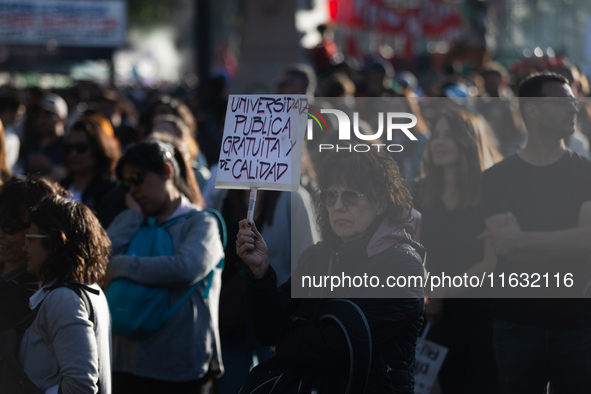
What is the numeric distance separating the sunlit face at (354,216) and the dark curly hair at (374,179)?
0.02 metres

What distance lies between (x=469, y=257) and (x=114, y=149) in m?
2.58

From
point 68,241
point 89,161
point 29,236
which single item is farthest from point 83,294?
point 89,161

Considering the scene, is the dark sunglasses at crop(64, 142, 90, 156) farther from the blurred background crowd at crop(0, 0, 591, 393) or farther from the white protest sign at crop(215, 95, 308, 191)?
the white protest sign at crop(215, 95, 308, 191)

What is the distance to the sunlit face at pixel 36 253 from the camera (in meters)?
2.65

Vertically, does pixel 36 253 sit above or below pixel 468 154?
below

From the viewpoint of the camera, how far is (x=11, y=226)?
9.48ft

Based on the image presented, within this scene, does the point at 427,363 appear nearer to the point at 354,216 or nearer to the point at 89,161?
the point at 354,216

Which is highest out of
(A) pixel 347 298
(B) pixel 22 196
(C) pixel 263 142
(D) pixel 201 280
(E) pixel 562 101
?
(E) pixel 562 101

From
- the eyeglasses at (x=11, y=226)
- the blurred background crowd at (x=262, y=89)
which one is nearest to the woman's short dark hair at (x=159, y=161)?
the blurred background crowd at (x=262, y=89)

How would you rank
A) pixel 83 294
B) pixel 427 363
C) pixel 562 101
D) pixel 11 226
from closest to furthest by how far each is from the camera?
pixel 83 294 < pixel 11 226 < pixel 562 101 < pixel 427 363

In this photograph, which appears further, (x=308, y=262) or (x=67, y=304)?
(x=308, y=262)

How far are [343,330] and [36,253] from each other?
123 cm

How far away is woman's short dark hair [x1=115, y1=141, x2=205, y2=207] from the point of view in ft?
11.4

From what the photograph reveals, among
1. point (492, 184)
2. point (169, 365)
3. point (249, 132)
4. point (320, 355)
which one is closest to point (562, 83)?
point (492, 184)
